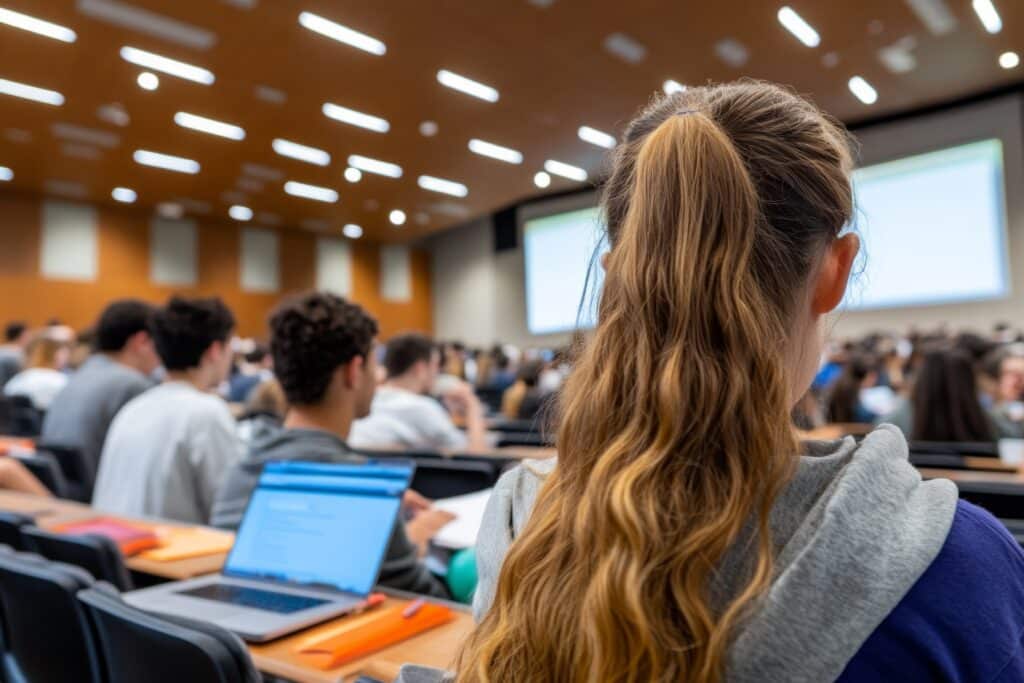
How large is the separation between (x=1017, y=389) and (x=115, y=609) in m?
4.62

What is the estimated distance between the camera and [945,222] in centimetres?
932

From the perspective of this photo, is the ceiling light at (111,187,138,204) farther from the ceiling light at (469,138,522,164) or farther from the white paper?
the white paper

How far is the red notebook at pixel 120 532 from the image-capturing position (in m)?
1.88

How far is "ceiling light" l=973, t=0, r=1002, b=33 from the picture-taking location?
2.75 meters

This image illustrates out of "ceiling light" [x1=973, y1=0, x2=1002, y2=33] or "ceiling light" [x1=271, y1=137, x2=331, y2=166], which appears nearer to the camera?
"ceiling light" [x1=973, y1=0, x2=1002, y2=33]

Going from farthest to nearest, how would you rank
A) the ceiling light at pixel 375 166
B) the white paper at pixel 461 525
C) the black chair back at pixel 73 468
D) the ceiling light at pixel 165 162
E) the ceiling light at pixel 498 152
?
1. the ceiling light at pixel 165 162
2. the ceiling light at pixel 375 166
3. the ceiling light at pixel 498 152
4. the black chair back at pixel 73 468
5. the white paper at pixel 461 525

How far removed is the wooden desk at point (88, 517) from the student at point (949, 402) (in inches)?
124

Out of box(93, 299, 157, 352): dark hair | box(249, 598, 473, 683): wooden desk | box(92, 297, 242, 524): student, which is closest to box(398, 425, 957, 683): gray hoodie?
box(249, 598, 473, 683): wooden desk

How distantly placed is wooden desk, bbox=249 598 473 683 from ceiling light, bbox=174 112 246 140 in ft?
28.4

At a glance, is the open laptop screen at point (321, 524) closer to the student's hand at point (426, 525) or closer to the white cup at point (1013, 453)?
the student's hand at point (426, 525)

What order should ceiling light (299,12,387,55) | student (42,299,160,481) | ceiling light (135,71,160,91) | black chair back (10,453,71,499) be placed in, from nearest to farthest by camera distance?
black chair back (10,453,71,499)
student (42,299,160,481)
ceiling light (299,12,387,55)
ceiling light (135,71,160,91)

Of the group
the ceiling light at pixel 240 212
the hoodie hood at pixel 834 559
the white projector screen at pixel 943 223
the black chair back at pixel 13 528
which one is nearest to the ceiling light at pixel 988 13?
the hoodie hood at pixel 834 559

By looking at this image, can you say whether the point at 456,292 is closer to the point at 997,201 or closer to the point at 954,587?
the point at 997,201

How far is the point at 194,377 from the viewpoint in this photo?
9.45 ft
